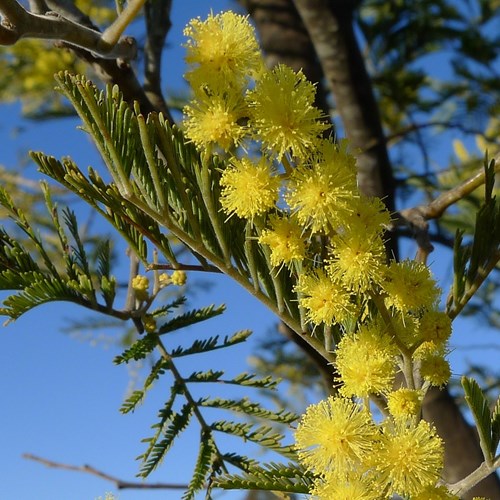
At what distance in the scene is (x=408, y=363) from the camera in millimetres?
526

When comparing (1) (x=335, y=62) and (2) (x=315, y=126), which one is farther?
(1) (x=335, y=62)

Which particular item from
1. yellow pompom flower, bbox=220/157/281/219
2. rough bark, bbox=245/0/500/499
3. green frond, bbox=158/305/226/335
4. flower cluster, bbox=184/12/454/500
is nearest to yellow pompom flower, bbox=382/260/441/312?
flower cluster, bbox=184/12/454/500

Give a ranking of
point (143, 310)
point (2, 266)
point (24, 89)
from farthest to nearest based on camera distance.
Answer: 1. point (24, 89)
2. point (143, 310)
3. point (2, 266)

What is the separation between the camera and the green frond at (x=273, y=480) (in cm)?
46

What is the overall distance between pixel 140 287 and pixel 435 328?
1.27 feet

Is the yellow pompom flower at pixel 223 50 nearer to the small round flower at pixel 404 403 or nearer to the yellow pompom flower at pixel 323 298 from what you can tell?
the yellow pompom flower at pixel 323 298

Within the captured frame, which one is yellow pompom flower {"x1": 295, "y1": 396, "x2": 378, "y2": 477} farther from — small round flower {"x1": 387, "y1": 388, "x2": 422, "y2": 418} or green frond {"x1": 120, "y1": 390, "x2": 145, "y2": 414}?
green frond {"x1": 120, "y1": 390, "x2": 145, "y2": 414}

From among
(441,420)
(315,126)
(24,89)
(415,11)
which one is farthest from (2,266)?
(415,11)

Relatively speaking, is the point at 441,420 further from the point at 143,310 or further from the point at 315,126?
the point at 315,126

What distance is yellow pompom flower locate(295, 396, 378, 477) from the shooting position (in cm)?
47

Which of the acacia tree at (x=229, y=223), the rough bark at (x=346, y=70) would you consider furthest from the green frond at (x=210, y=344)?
the rough bark at (x=346, y=70)

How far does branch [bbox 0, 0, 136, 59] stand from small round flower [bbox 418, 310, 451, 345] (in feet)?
1.14

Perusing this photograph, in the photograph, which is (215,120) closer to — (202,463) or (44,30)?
(44,30)

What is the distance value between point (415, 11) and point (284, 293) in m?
2.81
